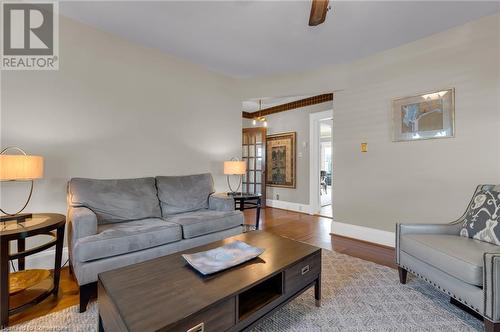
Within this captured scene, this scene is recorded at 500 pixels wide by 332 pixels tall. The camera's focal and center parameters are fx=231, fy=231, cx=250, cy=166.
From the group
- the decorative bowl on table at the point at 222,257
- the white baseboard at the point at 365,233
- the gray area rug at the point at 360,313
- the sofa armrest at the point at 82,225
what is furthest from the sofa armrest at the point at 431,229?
the sofa armrest at the point at 82,225

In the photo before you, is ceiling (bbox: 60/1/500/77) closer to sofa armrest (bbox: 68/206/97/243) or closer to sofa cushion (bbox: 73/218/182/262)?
sofa armrest (bbox: 68/206/97/243)

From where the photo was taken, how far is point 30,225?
172 centimetres

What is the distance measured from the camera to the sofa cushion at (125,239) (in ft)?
5.73

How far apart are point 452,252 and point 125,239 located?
2.48m

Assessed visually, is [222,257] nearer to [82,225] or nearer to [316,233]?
[82,225]

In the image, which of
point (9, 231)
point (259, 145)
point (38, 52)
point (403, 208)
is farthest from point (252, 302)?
point (259, 145)

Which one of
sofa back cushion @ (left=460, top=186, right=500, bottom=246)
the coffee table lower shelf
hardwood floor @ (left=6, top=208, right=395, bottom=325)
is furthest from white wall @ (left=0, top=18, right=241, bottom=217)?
sofa back cushion @ (left=460, top=186, right=500, bottom=246)

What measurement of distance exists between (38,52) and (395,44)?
410cm

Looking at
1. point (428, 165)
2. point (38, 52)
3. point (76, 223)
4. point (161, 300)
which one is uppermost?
point (38, 52)

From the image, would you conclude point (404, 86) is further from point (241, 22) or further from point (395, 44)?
point (241, 22)

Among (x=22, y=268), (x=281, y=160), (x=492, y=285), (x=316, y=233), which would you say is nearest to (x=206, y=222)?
(x=22, y=268)

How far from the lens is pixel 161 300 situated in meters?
1.08

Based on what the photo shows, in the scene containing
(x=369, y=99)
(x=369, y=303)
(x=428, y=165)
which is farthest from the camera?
(x=369, y=99)

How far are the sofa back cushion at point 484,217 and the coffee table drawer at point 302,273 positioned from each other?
4.36 ft
